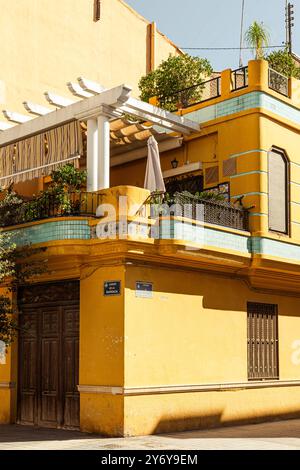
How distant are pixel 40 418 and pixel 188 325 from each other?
12.0 ft

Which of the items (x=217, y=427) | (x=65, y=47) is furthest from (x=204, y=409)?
(x=65, y=47)

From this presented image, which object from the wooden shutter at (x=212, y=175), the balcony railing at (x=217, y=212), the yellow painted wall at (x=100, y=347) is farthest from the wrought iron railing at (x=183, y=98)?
the yellow painted wall at (x=100, y=347)

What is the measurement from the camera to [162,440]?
12359mm

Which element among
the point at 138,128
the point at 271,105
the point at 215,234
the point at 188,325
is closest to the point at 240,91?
the point at 271,105

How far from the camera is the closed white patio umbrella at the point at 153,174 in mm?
14039

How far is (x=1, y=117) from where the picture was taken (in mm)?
19250

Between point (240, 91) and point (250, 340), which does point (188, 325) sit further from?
point (240, 91)

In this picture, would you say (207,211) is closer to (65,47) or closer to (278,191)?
(278,191)

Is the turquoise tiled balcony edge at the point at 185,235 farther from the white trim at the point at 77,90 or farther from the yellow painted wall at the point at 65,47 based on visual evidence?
the yellow painted wall at the point at 65,47

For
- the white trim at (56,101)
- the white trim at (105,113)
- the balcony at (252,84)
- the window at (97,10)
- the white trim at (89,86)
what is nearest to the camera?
the white trim at (105,113)

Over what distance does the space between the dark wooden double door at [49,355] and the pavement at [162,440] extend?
0.46 metres

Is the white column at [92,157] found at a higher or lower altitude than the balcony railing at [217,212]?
higher

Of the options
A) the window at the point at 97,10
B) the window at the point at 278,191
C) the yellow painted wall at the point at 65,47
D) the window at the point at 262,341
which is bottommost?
the window at the point at 262,341

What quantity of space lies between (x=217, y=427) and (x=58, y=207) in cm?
Answer: 560
